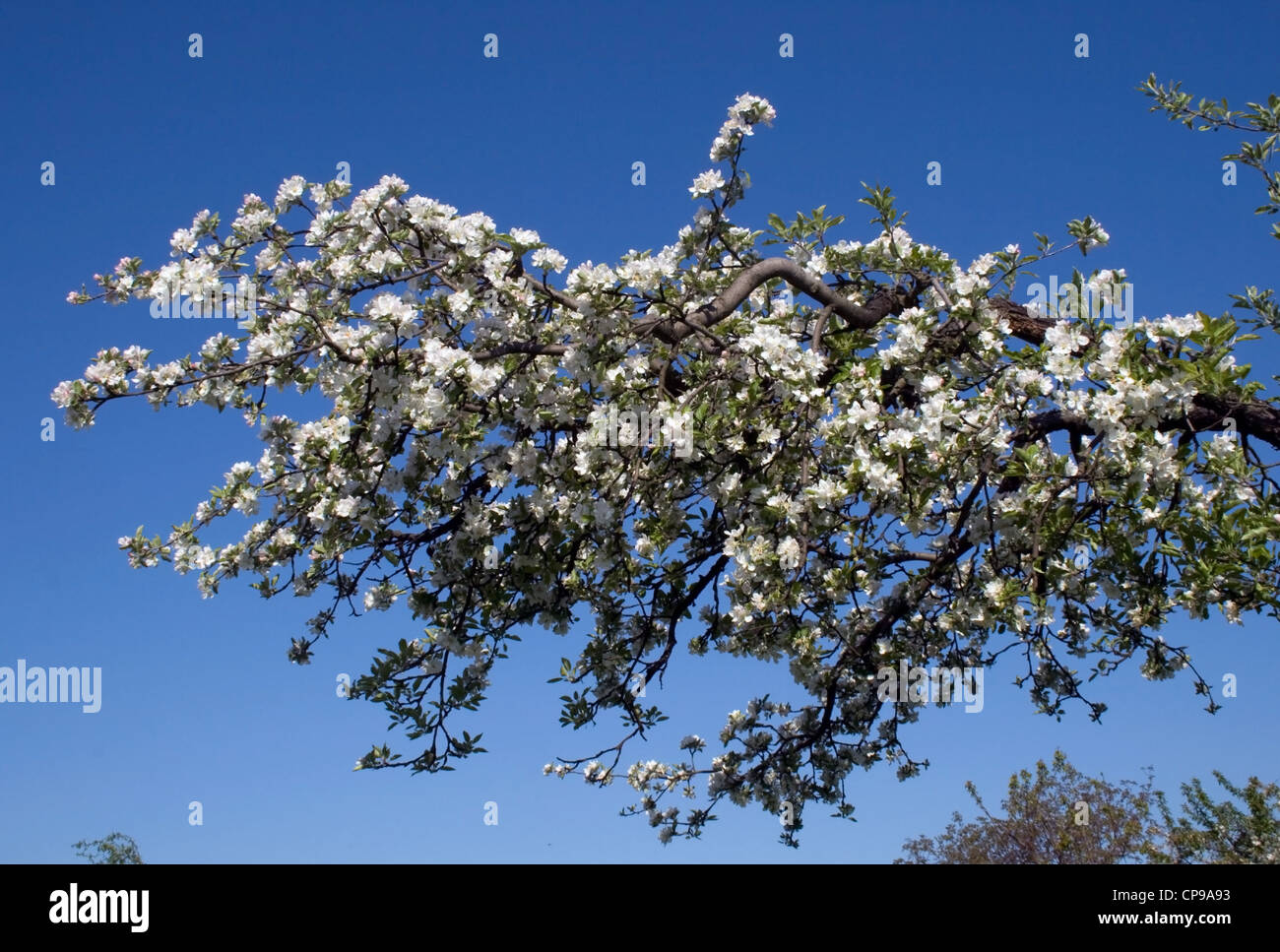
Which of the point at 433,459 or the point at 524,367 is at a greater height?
the point at 524,367

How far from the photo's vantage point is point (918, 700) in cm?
713

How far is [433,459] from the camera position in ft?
19.3

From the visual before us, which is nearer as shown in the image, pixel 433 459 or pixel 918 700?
pixel 433 459
